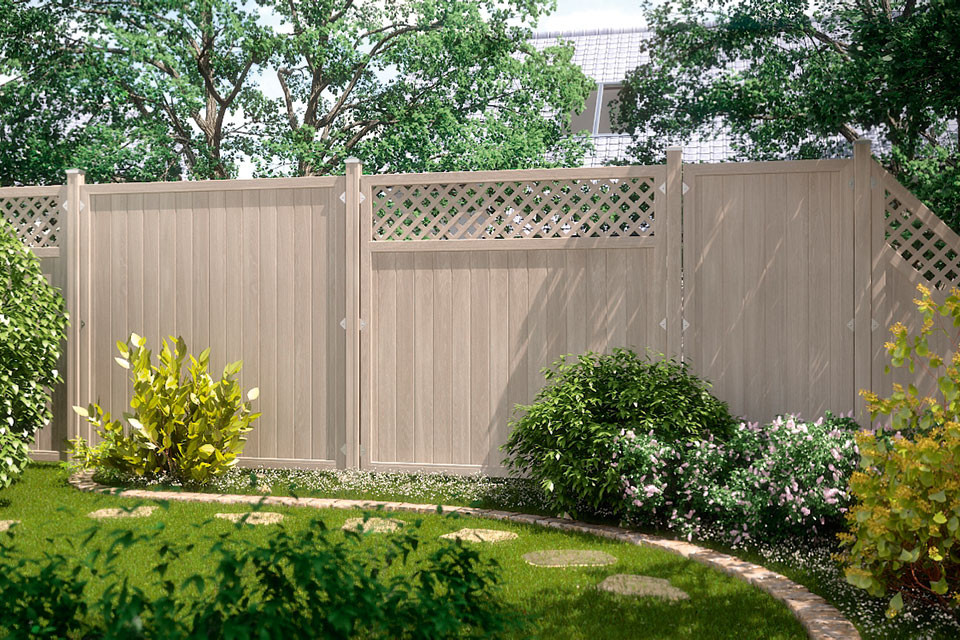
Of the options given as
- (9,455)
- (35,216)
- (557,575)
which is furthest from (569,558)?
(35,216)

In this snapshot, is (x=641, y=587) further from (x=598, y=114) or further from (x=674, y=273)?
(x=598, y=114)

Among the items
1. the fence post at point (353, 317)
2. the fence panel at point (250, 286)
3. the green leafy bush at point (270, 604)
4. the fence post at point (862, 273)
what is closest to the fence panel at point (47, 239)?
the fence panel at point (250, 286)

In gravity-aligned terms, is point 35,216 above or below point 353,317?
above

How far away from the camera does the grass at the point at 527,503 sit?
336 centimetres

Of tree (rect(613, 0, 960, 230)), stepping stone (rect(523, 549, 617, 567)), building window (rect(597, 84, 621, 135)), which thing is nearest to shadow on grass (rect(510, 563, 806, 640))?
stepping stone (rect(523, 549, 617, 567))

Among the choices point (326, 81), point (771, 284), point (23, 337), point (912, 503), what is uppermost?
point (326, 81)

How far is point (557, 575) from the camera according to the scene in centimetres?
396

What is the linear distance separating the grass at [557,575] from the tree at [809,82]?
291cm

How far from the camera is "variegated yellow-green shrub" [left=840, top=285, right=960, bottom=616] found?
123 inches

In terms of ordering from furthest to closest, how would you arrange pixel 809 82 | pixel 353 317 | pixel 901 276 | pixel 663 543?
pixel 809 82 → pixel 353 317 → pixel 901 276 → pixel 663 543

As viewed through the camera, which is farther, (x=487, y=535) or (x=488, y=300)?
(x=488, y=300)

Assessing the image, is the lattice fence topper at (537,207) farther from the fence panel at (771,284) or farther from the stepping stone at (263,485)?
the stepping stone at (263,485)

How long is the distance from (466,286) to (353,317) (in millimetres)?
763

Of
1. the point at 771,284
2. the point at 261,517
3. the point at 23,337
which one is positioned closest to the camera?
the point at 261,517
